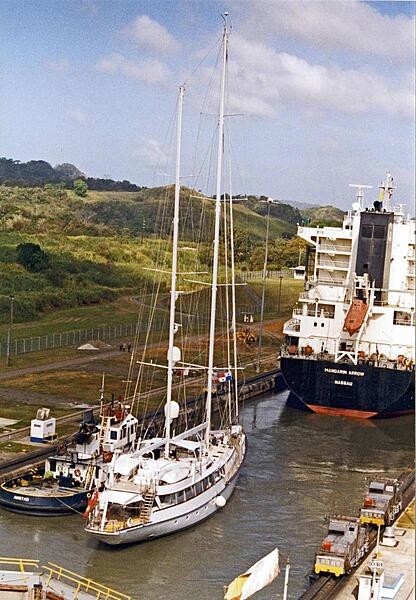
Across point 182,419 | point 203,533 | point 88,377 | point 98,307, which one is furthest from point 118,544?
point 98,307

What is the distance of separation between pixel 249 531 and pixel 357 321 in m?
11.7

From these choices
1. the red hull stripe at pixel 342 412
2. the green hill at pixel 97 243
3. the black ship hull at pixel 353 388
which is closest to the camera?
the black ship hull at pixel 353 388

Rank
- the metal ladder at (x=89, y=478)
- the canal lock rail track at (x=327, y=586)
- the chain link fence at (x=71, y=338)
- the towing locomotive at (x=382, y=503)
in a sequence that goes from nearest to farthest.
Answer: the canal lock rail track at (x=327, y=586) < the towing locomotive at (x=382, y=503) < the metal ladder at (x=89, y=478) < the chain link fence at (x=71, y=338)

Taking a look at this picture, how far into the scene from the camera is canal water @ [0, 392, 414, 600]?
15961mm

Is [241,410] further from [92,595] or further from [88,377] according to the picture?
[92,595]

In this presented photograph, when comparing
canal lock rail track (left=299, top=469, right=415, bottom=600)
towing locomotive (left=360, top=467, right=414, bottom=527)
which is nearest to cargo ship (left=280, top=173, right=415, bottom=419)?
towing locomotive (left=360, top=467, right=414, bottom=527)

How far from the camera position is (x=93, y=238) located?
216 feet

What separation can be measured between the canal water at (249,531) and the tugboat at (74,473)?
0.71 ft

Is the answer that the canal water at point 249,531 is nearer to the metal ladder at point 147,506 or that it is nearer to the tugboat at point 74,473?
the tugboat at point 74,473

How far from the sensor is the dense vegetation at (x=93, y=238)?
47.3m

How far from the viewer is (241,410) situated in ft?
95.9

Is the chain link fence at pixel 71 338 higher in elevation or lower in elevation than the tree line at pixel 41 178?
lower

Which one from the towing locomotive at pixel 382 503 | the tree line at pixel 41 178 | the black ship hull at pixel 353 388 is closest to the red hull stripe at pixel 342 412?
the black ship hull at pixel 353 388

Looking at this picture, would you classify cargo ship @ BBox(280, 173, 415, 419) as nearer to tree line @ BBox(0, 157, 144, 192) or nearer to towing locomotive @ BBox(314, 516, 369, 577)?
towing locomotive @ BBox(314, 516, 369, 577)
